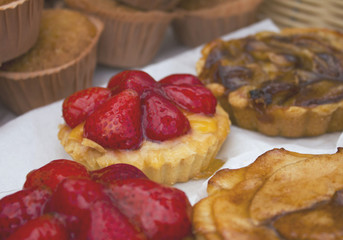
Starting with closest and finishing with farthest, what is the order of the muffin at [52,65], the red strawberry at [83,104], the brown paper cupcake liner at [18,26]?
1. the red strawberry at [83,104]
2. the brown paper cupcake liner at [18,26]
3. the muffin at [52,65]

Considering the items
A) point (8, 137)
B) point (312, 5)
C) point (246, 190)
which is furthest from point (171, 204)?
point (312, 5)

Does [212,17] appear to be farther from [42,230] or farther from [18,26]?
[42,230]

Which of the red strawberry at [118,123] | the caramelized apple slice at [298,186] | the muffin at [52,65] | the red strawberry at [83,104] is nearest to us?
the caramelized apple slice at [298,186]

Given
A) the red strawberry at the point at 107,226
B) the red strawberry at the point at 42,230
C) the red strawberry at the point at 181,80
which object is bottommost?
the red strawberry at the point at 181,80

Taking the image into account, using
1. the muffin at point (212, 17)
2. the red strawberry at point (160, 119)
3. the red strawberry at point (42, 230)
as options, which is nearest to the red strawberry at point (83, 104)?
the red strawberry at point (160, 119)

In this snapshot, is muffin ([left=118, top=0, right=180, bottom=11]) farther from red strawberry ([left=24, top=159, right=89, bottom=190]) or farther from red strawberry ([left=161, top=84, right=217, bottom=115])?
red strawberry ([left=24, top=159, right=89, bottom=190])

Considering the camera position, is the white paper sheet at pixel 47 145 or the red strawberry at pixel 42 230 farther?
the white paper sheet at pixel 47 145

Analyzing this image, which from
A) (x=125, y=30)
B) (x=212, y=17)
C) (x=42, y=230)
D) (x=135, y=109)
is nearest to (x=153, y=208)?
(x=42, y=230)

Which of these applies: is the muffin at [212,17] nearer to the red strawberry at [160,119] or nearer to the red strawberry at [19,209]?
the red strawberry at [160,119]

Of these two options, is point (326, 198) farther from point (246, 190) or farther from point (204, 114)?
point (204, 114)

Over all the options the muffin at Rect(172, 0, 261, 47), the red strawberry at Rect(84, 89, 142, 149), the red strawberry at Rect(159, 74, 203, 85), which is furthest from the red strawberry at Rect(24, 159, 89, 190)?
the muffin at Rect(172, 0, 261, 47)
